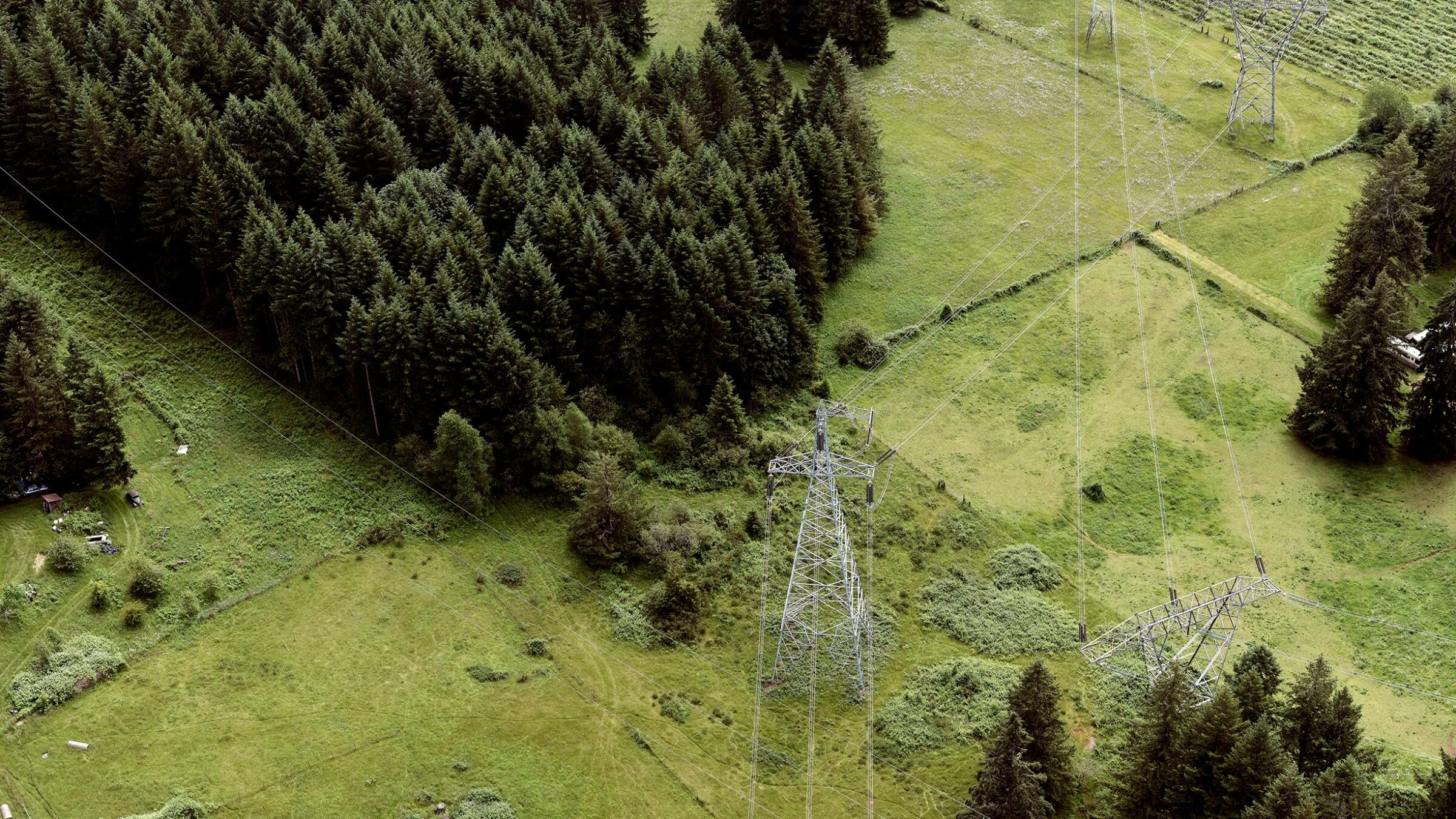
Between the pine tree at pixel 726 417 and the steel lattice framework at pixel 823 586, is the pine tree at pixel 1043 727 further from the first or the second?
the pine tree at pixel 726 417

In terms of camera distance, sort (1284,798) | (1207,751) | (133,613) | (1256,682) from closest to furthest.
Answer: (1284,798) < (1207,751) < (1256,682) < (133,613)

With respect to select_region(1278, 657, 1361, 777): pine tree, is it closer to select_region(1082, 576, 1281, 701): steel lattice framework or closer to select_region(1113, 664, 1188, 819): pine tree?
select_region(1082, 576, 1281, 701): steel lattice framework

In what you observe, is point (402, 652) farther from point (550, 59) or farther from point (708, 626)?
point (550, 59)

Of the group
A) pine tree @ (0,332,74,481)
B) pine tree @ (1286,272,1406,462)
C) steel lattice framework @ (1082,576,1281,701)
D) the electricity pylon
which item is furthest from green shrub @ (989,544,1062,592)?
the electricity pylon

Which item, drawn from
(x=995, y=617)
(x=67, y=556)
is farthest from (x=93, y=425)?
(x=995, y=617)

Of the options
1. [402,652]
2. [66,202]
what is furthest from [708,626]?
[66,202]

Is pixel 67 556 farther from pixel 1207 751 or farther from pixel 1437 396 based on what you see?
pixel 1437 396

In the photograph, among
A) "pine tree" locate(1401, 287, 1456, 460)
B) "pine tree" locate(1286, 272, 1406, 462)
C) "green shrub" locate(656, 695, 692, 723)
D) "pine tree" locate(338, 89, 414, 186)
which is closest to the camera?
"green shrub" locate(656, 695, 692, 723)
